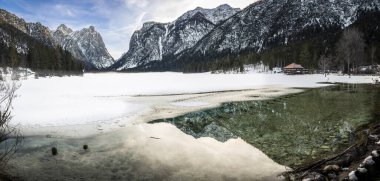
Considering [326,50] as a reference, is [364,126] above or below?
below

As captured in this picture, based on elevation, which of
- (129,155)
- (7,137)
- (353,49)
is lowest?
(129,155)

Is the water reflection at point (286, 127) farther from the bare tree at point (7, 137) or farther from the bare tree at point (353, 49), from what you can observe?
the bare tree at point (353, 49)

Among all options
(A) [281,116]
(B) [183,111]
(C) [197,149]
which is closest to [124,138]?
(C) [197,149]

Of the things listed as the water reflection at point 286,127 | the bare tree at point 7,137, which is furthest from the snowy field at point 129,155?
the water reflection at point 286,127

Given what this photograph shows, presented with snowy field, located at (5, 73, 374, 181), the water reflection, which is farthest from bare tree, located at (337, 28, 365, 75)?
snowy field, located at (5, 73, 374, 181)

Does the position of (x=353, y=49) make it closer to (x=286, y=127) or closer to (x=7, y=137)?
(x=286, y=127)

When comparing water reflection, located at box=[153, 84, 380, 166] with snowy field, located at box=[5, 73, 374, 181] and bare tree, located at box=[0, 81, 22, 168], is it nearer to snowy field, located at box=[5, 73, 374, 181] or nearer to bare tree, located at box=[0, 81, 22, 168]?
snowy field, located at box=[5, 73, 374, 181]

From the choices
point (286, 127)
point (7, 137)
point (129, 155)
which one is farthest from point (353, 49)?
point (7, 137)

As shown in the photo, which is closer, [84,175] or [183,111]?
[84,175]

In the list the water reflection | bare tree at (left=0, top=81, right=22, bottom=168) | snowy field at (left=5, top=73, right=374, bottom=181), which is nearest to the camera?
bare tree at (left=0, top=81, right=22, bottom=168)

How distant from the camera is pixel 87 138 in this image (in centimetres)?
1753

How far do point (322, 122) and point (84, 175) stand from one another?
1631 cm

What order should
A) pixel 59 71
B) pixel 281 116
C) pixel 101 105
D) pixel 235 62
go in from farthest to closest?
pixel 235 62, pixel 59 71, pixel 101 105, pixel 281 116

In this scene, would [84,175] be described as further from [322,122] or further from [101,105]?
[101,105]
